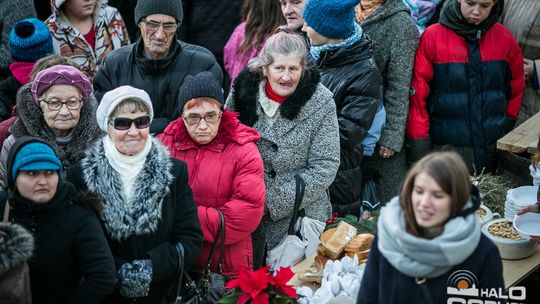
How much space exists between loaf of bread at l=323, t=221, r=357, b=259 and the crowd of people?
0.30m

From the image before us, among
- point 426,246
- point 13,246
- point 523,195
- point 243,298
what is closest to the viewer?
point 426,246

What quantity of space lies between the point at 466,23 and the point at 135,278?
2.96 meters

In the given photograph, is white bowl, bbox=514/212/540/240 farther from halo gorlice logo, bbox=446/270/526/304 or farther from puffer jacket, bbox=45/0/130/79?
puffer jacket, bbox=45/0/130/79

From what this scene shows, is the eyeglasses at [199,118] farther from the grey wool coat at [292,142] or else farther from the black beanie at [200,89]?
the grey wool coat at [292,142]

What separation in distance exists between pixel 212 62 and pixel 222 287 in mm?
1612

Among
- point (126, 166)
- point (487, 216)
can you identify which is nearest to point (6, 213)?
point (126, 166)

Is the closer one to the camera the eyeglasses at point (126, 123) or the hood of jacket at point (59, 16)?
the eyeglasses at point (126, 123)

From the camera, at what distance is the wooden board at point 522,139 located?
17.4ft

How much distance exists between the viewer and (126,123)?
4.06m

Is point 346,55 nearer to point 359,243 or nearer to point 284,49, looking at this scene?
point 284,49

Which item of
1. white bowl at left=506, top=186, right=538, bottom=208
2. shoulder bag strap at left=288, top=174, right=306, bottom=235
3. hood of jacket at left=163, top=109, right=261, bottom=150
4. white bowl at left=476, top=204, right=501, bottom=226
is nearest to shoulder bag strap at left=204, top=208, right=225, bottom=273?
hood of jacket at left=163, top=109, right=261, bottom=150

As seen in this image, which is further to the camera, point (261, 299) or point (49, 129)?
point (49, 129)

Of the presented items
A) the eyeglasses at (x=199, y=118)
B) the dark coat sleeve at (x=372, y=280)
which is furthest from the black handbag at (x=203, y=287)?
the dark coat sleeve at (x=372, y=280)

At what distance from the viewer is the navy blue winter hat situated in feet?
17.4
